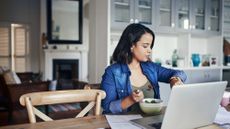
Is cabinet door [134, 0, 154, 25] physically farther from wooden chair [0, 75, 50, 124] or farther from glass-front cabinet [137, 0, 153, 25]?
wooden chair [0, 75, 50, 124]

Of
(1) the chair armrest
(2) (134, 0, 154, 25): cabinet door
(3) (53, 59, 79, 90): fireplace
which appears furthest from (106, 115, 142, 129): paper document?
(3) (53, 59, 79, 90): fireplace

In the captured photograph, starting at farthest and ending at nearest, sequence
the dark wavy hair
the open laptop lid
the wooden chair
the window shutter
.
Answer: the window shutter < the wooden chair < the dark wavy hair < the open laptop lid

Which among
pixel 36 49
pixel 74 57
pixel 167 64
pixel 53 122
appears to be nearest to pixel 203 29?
pixel 167 64

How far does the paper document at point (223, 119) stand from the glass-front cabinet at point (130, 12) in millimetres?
2002

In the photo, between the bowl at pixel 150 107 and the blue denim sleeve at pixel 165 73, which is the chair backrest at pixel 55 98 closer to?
the bowl at pixel 150 107

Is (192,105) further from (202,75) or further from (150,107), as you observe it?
(202,75)

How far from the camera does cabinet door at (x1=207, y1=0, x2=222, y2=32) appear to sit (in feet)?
13.1

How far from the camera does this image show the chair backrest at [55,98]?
117cm

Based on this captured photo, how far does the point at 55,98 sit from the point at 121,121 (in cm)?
36

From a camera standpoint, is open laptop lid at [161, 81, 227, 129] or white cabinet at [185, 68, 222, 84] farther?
white cabinet at [185, 68, 222, 84]

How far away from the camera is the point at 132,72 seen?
1512 mm

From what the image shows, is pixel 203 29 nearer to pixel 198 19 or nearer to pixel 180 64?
pixel 198 19

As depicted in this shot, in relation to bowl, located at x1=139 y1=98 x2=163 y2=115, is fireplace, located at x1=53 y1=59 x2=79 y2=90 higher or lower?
lower

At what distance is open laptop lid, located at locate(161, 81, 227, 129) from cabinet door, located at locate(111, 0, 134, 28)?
2.18m
